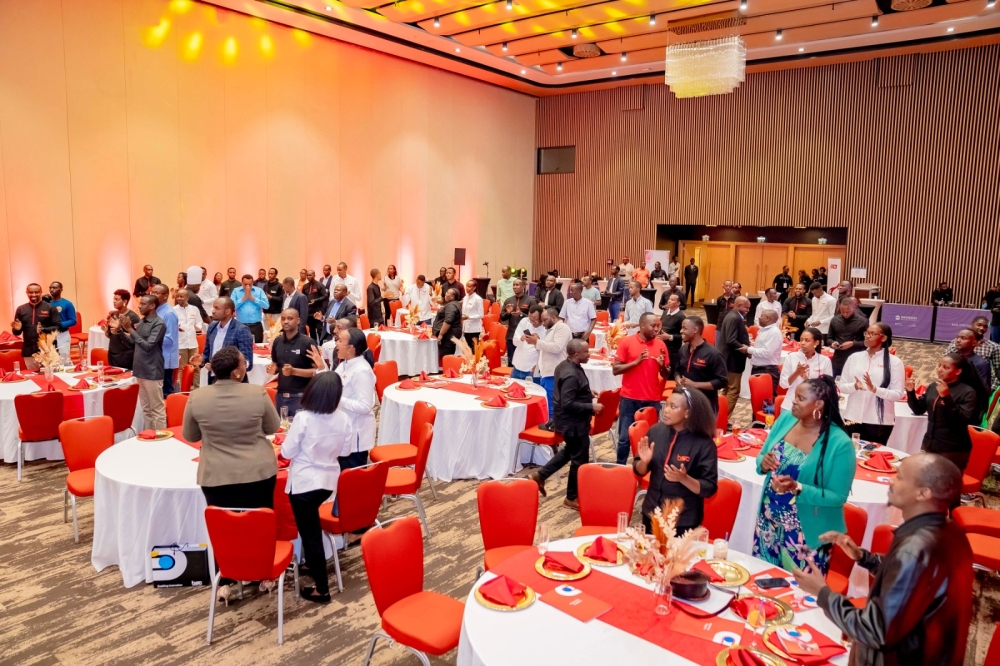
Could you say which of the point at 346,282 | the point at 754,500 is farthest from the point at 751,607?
the point at 346,282

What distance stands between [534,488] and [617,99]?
1984 centimetres

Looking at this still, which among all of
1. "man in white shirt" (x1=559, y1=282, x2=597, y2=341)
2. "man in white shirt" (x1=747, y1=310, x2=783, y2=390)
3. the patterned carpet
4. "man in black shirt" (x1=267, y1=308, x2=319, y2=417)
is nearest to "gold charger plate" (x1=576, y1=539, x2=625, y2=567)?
the patterned carpet

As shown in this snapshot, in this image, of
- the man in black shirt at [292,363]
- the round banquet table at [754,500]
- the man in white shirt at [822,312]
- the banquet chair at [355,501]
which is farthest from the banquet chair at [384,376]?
the man in white shirt at [822,312]

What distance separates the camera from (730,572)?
3.38 meters

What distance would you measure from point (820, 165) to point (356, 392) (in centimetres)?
1757

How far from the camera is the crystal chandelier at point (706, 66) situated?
1234 cm

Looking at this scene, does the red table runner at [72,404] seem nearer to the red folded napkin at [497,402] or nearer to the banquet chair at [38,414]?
the banquet chair at [38,414]

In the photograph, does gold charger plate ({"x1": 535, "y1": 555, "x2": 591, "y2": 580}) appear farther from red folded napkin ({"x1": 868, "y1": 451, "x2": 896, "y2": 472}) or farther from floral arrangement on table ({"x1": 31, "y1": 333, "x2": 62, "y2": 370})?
floral arrangement on table ({"x1": 31, "y1": 333, "x2": 62, "y2": 370})

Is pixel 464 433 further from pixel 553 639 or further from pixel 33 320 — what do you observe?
pixel 33 320

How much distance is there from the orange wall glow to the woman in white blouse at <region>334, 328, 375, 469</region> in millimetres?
10118

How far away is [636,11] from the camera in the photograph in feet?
45.8

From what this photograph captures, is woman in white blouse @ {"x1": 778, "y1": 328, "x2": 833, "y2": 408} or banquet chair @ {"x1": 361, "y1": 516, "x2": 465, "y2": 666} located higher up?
woman in white blouse @ {"x1": 778, "y1": 328, "x2": 833, "y2": 408}

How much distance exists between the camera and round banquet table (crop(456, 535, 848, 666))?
8.79ft

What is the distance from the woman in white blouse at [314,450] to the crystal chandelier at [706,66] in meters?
10.7
